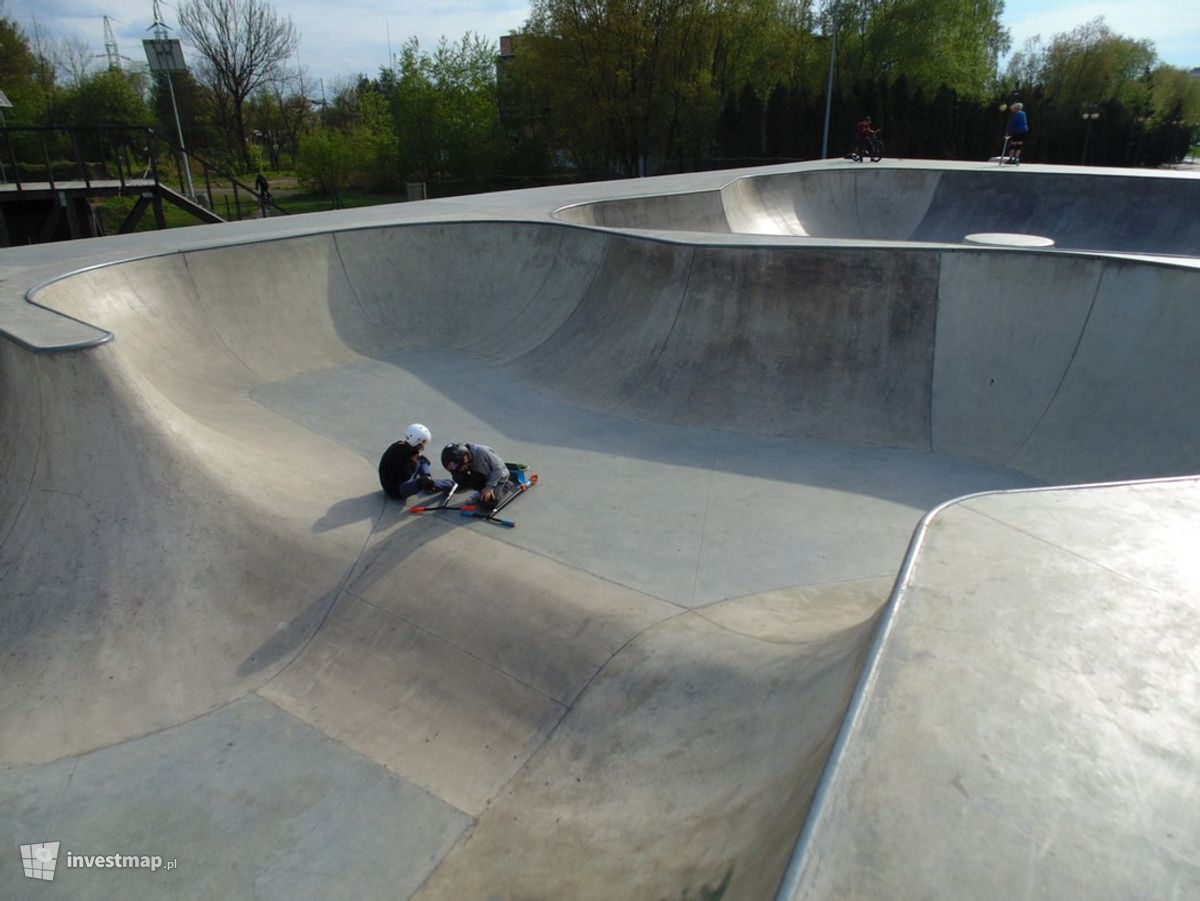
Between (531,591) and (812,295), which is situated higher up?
(812,295)

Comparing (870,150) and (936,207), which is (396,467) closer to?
(936,207)

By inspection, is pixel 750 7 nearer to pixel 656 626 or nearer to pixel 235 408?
pixel 235 408

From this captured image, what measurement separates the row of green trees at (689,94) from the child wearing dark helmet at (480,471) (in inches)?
1222

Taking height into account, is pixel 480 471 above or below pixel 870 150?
below

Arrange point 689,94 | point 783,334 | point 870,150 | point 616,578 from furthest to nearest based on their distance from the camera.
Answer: point 689,94
point 870,150
point 783,334
point 616,578

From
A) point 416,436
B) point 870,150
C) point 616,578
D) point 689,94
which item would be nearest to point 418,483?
point 416,436

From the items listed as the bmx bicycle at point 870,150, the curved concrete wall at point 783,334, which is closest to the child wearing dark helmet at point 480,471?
the curved concrete wall at point 783,334

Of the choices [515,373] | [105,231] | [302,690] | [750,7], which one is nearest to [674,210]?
[515,373]

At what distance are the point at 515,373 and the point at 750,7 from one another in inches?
1409

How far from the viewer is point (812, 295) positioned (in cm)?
896

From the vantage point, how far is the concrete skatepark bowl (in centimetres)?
246

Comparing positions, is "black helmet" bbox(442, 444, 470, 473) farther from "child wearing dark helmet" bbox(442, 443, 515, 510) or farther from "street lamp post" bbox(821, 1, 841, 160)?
"street lamp post" bbox(821, 1, 841, 160)

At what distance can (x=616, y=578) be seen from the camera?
18.7 ft

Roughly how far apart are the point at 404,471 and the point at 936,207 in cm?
1814
